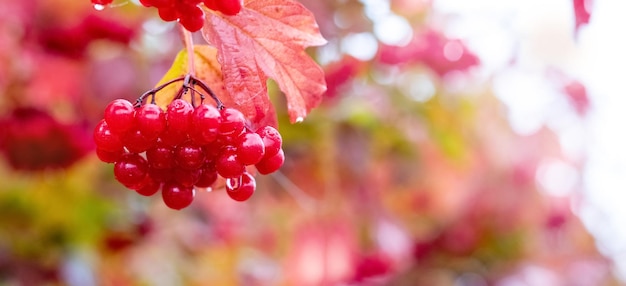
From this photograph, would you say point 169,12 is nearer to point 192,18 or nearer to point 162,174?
point 192,18

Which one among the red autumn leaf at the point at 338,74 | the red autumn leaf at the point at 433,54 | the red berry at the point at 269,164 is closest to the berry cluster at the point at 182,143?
the red berry at the point at 269,164

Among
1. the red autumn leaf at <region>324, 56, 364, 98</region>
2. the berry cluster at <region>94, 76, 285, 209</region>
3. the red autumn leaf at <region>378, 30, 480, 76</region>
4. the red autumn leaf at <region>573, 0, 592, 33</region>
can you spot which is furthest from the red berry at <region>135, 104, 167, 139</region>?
the red autumn leaf at <region>378, 30, 480, 76</region>

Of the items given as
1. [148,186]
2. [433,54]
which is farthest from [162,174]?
[433,54]

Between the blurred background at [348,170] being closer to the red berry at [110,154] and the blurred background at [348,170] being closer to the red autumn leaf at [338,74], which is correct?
the red autumn leaf at [338,74]

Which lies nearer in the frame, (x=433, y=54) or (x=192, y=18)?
(x=192, y=18)

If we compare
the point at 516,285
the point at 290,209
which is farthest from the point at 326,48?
the point at 516,285

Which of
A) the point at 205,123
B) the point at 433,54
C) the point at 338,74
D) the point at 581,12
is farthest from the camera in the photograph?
the point at 433,54
